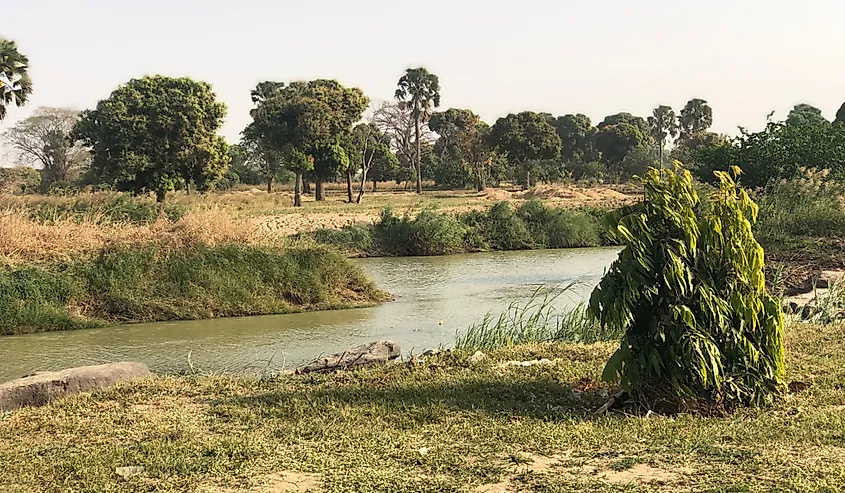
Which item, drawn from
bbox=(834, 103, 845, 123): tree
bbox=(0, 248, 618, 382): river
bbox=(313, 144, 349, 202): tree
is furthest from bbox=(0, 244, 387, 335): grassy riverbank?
bbox=(834, 103, 845, 123): tree

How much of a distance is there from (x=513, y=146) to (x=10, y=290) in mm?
43470

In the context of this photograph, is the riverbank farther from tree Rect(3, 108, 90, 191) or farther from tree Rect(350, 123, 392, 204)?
tree Rect(3, 108, 90, 191)

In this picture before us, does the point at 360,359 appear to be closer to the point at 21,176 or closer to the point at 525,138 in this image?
the point at 525,138

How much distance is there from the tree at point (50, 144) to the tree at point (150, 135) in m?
23.3

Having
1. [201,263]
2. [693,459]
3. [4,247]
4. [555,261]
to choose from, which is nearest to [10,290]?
[4,247]

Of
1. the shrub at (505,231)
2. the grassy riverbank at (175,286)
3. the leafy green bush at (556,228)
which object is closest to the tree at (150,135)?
the shrub at (505,231)

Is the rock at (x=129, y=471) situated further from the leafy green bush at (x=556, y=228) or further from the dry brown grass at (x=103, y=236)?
the leafy green bush at (x=556, y=228)

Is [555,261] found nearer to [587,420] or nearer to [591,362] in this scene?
[591,362]

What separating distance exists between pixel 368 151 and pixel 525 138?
10959mm

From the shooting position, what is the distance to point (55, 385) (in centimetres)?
718

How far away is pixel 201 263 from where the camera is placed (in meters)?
16.8

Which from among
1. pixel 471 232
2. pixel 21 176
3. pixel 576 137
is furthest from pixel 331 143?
pixel 576 137

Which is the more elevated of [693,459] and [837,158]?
[837,158]

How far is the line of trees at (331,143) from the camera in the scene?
2589cm
